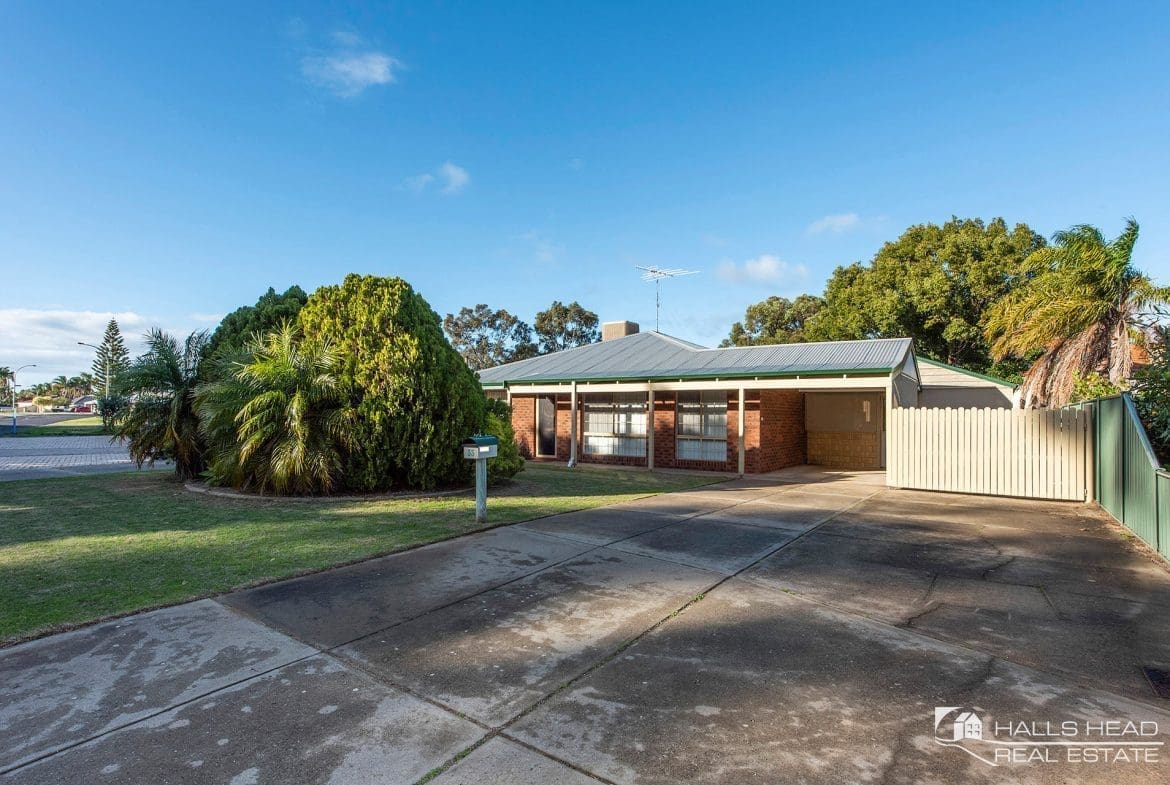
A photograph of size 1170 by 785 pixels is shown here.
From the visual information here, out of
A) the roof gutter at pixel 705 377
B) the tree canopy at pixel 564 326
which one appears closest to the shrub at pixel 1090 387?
the roof gutter at pixel 705 377

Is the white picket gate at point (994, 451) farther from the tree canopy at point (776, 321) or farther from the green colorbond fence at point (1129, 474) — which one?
the tree canopy at point (776, 321)

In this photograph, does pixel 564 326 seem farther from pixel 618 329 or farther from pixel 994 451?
pixel 994 451

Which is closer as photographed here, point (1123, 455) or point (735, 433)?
point (1123, 455)

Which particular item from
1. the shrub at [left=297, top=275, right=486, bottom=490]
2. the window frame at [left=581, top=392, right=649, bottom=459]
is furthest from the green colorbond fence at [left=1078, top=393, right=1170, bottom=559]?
the window frame at [left=581, top=392, right=649, bottom=459]

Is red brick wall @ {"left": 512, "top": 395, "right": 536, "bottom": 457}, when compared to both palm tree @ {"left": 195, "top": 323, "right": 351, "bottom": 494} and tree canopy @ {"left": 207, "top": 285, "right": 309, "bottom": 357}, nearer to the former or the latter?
tree canopy @ {"left": 207, "top": 285, "right": 309, "bottom": 357}

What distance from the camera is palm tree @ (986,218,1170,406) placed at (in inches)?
465

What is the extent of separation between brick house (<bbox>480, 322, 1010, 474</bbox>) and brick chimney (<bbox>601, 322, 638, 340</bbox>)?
2540 mm

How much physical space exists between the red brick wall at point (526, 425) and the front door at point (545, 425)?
0.14m

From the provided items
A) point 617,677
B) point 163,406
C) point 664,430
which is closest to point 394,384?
point 163,406

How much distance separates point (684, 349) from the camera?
1848 cm

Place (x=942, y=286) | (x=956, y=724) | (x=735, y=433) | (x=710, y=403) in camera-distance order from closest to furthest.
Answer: (x=956, y=724) → (x=735, y=433) → (x=710, y=403) → (x=942, y=286)

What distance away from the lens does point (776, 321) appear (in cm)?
3941

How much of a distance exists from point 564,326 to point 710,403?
110 ft

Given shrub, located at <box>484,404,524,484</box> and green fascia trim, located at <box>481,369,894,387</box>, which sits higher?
green fascia trim, located at <box>481,369,894,387</box>
